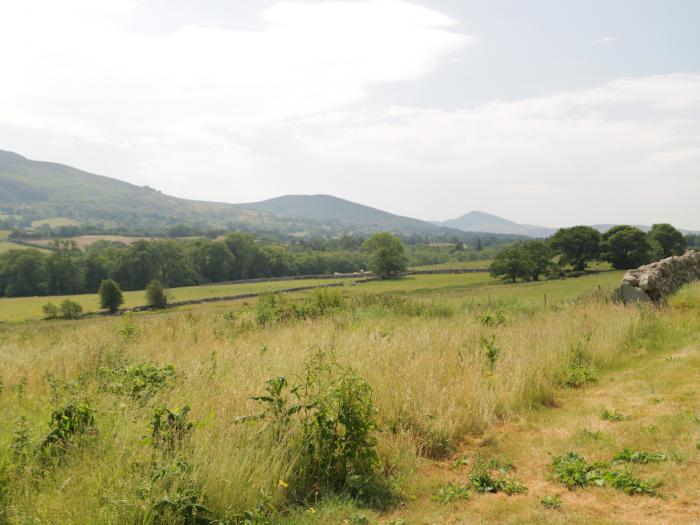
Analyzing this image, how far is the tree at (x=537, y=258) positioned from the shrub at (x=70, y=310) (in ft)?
215

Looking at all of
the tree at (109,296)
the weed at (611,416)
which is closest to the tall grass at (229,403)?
the weed at (611,416)

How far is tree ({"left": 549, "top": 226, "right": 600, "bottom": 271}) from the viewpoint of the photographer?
72.5 meters

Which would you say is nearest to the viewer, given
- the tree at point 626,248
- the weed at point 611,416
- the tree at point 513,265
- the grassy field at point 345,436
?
A: the grassy field at point 345,436

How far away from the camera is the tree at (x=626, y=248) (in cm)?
6425

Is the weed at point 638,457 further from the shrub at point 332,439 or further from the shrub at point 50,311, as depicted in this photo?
the shrub at point 50,311

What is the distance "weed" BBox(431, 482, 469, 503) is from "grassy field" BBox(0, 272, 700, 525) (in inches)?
0.9

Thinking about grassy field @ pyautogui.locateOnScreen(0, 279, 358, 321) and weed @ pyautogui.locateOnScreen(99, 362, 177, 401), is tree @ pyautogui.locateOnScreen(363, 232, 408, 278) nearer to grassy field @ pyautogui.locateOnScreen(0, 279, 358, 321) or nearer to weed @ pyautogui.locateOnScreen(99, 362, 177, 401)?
grassy field @ pyautogui.locateOnScreen(0, 279, 358, 321)

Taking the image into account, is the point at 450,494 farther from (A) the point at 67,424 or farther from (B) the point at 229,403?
(A) the point at 67,424

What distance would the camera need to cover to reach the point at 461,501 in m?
4.88

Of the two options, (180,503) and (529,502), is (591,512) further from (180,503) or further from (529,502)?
(180,503)

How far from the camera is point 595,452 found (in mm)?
5871

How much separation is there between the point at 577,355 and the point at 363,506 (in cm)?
710

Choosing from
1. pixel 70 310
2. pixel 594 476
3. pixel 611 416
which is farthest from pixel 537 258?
pixel 594 476

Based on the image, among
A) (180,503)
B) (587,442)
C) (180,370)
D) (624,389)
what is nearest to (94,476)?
(180,503)
